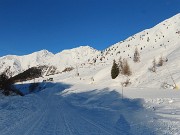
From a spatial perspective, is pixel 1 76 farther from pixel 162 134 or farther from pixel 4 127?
pixel 162 134

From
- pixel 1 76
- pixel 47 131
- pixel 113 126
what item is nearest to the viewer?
pixel 47 131

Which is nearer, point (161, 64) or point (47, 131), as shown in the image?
point (47, 131)

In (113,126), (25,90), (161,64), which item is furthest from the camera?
(25,90)

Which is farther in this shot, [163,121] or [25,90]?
[25,90]

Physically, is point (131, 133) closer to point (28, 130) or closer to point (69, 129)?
point (69, 129)

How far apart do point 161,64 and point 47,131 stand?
97.0m

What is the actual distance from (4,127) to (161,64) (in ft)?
316

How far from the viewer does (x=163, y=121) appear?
18.5 meters

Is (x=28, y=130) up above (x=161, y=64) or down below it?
below

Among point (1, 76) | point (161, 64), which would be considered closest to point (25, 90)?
point (161, 64)

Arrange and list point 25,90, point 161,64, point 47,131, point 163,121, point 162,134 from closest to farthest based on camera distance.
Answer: point 162,134 → point 47,131 → point 163,121 → point 161,64 → point 25,90

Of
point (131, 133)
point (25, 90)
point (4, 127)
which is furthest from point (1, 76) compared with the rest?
point (25, 90)

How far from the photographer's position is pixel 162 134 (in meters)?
14.4

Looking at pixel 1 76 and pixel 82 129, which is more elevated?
pixel 1 76
